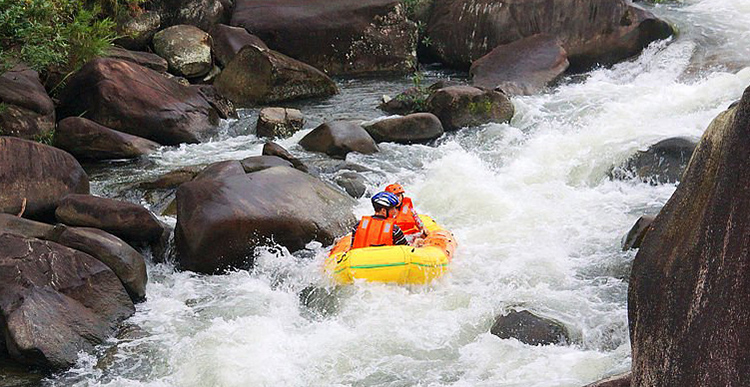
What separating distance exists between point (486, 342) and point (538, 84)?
7.87 m

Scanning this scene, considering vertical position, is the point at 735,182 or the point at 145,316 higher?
the point at 735,182

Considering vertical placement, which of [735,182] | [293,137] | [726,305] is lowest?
[293,137]

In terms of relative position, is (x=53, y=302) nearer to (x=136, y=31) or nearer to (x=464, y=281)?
(x=464, y=281)

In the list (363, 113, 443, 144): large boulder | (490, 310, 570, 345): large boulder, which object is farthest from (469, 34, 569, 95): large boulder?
(490, 310, 570, 345): large boulder

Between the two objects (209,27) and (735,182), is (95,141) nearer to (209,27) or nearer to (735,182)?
(209,27)

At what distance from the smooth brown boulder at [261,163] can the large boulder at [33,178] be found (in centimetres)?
182

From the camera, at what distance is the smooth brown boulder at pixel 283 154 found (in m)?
10.5

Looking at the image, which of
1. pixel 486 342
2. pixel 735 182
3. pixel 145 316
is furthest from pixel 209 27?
pixel 735 182

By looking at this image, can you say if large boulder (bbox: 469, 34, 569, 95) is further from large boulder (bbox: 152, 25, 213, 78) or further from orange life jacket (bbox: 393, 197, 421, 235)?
orange life jacket (bbox: 393, 197, 421, 235)

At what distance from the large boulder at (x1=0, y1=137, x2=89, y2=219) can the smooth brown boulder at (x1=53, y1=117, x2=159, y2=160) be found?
4.90 ft

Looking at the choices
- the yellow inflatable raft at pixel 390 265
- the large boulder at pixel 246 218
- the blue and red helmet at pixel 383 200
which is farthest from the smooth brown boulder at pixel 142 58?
the yellow inflatable raft at pixel 390 265

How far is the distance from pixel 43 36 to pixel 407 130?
15.2 feet

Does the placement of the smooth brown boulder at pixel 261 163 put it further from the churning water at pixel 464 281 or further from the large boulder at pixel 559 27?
the large boulder at pixel 559 27

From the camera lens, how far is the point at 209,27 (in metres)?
15.9
